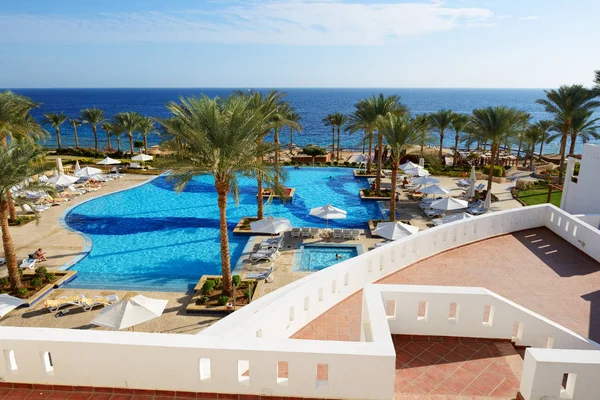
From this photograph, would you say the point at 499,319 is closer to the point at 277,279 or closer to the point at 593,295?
the point at 593,295

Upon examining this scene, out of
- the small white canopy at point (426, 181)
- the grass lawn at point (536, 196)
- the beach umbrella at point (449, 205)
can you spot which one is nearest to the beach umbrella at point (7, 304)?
the beach umbrella at point (449, 205)

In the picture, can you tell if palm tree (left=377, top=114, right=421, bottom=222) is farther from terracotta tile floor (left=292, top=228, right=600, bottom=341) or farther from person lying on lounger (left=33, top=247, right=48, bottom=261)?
person lying on lounger (left=33, top=247, right=48, bottom=261)

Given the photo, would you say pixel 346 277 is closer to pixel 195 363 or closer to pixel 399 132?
pixel 195 363

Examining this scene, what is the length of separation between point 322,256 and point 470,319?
12539 millimetres

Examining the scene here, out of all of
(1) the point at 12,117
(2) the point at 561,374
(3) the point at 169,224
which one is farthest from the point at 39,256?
(2) the point at 561,374

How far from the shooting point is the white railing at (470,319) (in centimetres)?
705

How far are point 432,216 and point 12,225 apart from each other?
76.6 ft

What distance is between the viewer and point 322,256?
19562 millimetres

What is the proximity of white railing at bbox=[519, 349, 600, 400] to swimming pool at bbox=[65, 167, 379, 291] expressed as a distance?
538 inches

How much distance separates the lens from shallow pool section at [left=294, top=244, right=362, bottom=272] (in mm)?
18406

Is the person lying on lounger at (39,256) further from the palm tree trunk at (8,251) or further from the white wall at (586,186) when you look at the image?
the white wall at (586,186)

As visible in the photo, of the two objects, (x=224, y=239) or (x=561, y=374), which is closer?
(x=561, y=374)

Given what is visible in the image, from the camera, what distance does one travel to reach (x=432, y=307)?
7086mm

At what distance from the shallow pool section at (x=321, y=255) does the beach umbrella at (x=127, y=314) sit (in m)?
7.11
